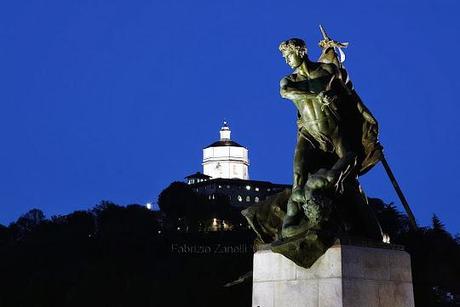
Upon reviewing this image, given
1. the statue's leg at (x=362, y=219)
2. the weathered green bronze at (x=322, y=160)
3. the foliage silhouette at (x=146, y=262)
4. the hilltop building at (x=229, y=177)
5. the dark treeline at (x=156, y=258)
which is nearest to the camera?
the weathered green bronze at (x=322, y=160)

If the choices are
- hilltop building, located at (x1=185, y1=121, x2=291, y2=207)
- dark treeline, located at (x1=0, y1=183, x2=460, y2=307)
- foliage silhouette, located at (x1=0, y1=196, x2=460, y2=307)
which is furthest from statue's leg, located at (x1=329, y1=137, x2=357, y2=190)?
hilltop building, located at (x1=185, y1=121, x2=291, y2=207)

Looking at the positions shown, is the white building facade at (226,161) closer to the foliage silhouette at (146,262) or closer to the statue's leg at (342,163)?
the foliage silhouette at (146,262)

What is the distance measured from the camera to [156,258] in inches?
3319

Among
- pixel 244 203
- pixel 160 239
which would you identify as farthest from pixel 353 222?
pixel 244 203

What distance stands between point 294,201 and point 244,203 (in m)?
141

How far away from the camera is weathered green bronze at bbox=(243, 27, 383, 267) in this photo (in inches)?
445

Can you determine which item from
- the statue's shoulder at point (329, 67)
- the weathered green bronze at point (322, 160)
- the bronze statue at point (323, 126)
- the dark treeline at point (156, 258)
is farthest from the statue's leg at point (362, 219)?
the dark treeline at point (156, 258)

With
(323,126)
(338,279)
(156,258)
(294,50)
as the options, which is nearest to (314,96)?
(323,126)

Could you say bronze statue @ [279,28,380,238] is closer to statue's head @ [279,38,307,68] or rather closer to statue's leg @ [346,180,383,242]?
statue's head @ [279,38,307,68]

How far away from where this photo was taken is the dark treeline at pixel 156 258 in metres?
55.1

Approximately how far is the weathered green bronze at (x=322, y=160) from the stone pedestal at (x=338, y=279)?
0.26m

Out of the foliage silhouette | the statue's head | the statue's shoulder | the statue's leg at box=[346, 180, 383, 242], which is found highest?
the foliage silhouette

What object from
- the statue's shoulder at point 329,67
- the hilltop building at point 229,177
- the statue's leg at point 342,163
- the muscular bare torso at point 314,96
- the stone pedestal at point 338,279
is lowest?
the stone pedestal at point 338,279

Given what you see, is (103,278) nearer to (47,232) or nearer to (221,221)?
(47,232)
